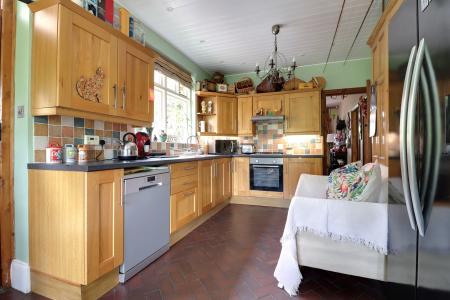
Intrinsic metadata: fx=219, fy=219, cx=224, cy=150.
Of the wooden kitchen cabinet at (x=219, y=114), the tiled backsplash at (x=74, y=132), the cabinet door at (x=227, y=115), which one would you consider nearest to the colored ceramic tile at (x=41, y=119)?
the tiled backsplash at (x=74, y=132)

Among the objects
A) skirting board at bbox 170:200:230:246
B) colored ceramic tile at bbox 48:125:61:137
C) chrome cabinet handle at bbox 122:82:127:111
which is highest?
chrome cabinet handle at bbox 122:82:127:111

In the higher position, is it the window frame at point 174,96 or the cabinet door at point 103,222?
the window frame at point 174,96

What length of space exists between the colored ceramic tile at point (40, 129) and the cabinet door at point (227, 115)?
284cm

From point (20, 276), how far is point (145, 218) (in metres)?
0.92

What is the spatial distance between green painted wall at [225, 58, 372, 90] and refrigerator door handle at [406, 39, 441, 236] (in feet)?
12.0

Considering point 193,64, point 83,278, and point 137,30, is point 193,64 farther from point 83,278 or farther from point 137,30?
point 83,278

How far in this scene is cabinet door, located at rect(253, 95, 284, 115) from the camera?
4.16 meters

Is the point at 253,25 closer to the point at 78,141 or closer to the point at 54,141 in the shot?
the point at 78,141

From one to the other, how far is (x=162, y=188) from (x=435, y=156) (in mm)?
1886

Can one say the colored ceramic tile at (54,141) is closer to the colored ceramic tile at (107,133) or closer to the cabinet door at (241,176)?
the colored ceramic tile at (107,133)

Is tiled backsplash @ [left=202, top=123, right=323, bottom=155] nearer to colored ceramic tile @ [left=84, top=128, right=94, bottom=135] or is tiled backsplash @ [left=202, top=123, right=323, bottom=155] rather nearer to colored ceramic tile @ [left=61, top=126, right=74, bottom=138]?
colored ceramic tile @ [left=84, top=128, right=94, bottom=135]

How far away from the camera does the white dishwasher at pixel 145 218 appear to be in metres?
1.69

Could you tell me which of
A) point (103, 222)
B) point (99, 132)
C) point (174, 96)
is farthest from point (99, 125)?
point (174, 96)

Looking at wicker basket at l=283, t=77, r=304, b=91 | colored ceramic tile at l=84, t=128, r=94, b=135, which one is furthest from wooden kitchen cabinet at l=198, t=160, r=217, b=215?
wicker basket at l=283, t=77, r=304, b=91
